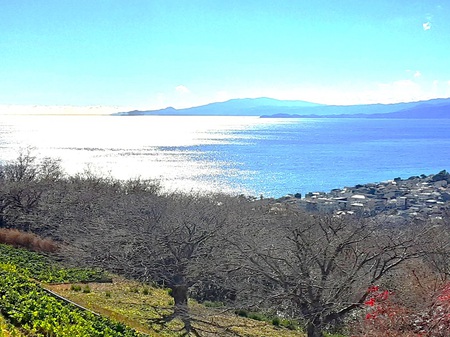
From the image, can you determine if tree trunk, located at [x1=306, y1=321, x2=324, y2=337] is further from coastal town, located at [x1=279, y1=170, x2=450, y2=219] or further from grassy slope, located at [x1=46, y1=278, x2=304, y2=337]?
coastal town, located at [x1=279, y1=170, x2=450, y2=219]

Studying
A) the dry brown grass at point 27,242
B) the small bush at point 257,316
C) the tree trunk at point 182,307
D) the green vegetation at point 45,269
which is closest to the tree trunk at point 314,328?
the tree trunk at point 182,307

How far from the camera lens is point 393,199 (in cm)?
4819

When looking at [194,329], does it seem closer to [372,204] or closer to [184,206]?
Result: [184,206]

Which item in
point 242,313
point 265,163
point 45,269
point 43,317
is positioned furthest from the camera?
point 265,163

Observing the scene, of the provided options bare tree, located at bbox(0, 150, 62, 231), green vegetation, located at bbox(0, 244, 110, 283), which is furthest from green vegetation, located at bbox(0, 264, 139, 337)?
bare tree, located at bbox(0, 150, 62, 231)

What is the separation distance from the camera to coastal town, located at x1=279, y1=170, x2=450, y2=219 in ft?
133

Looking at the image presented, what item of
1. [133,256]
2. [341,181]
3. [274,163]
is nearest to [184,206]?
[133,256]

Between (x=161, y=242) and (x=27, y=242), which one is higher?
(x=161, y=242)

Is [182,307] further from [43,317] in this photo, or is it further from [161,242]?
[43,317]

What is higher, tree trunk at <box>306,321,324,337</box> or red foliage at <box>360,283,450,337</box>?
red foliage at <box>360,283,450,337</box>

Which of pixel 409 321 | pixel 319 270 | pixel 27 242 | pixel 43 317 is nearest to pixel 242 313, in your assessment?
pixel 319 270

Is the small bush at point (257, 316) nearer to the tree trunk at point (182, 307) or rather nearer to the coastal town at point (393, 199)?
the tree trunk at point (182, 307)

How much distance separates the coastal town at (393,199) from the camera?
133ft

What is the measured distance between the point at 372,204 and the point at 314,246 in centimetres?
3223
